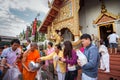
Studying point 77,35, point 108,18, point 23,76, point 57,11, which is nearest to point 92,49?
point 23,76

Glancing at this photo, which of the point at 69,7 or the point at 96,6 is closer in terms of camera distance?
the point at 69,7

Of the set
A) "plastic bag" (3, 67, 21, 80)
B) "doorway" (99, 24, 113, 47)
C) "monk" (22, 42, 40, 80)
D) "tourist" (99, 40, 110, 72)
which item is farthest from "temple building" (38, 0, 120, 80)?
"plastic bag" (3, 67, 21, 80)

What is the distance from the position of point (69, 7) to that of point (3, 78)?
9.40 meters

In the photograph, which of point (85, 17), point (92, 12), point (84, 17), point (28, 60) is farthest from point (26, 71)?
point (84, 17)

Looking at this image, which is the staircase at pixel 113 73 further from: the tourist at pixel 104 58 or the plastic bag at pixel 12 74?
the plastic bag at pixel 12 74

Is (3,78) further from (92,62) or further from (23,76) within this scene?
(92,62)

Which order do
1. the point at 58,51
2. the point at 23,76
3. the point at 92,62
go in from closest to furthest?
the point at 92,62 < the point at 23,76 < the point at 58,51

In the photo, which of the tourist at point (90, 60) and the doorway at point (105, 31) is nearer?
the tourist at point (90, 60)

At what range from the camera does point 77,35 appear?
11602 millimetres

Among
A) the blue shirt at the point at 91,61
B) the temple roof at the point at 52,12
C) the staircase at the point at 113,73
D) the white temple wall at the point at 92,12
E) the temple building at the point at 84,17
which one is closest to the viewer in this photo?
the blue shirt at the point at 91,61

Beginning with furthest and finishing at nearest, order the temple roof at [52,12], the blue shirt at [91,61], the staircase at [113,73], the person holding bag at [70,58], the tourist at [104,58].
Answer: the temple roof at [52,12], the tourist at [104,58], the staircase at [113,73], the person holding bag at [70,58], the blue shirt at [91,61]

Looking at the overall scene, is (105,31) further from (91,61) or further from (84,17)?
(91,61)

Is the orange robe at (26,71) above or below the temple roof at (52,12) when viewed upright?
below

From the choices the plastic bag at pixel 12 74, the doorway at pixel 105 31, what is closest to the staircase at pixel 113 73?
the plastic bag at pixel 12 74
